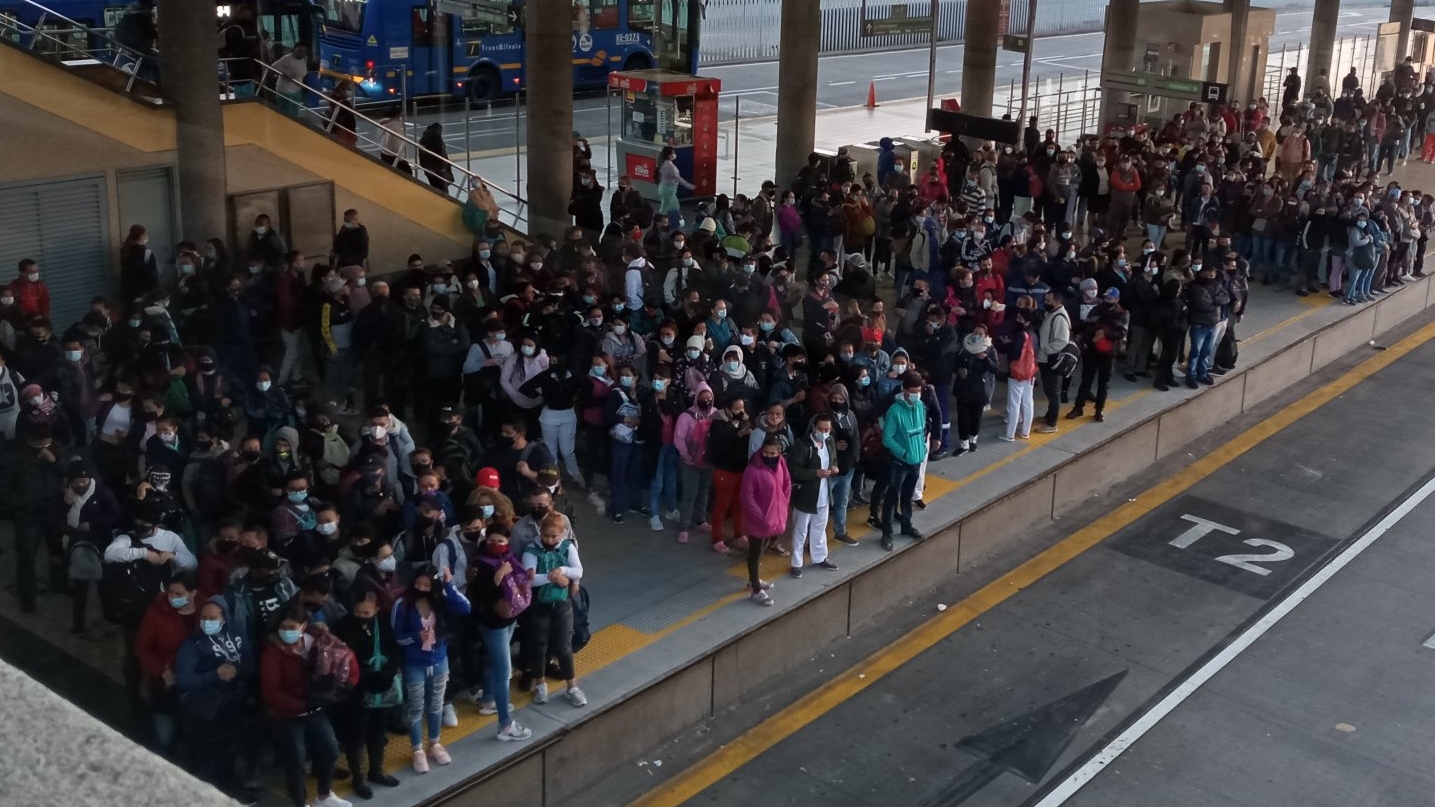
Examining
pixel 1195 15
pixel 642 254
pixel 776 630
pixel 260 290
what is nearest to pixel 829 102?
pixel 1195 15

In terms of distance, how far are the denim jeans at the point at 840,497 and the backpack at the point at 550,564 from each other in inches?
133

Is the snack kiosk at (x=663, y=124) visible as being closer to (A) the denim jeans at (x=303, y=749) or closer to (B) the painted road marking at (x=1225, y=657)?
(B) the painted road marking at (x=1225, y=657)

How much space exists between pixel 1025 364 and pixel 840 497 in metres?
3.34

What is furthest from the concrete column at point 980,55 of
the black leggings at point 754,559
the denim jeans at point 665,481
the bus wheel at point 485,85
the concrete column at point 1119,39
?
the black leggings at point 754,559

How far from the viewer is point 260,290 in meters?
14.2

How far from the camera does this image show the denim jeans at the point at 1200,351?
16.9 m

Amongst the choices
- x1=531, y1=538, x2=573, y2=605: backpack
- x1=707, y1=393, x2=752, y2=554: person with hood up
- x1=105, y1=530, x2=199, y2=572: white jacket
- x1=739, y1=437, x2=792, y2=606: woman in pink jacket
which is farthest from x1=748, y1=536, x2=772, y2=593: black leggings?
x1=105, y1=530, x2=199, y2=572: white jacket

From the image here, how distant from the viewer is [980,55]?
91.5 ft

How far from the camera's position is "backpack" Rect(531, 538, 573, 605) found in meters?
9.46

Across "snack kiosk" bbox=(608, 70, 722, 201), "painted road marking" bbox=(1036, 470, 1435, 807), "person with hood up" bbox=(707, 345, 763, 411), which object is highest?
"snack kiosk" bbox=(608, 70, 722, 201)

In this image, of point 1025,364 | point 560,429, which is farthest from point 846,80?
point 560,429

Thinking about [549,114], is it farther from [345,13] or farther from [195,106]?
[345,13]

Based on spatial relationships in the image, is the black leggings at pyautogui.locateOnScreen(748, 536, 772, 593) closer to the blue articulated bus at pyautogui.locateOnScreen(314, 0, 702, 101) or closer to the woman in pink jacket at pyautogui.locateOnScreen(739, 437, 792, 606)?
the woman in pink jacket at pyautogui.locateOnScreen(739, 437, 792, 606)

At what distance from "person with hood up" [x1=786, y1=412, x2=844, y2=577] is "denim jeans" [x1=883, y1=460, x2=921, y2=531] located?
690 millimetres
